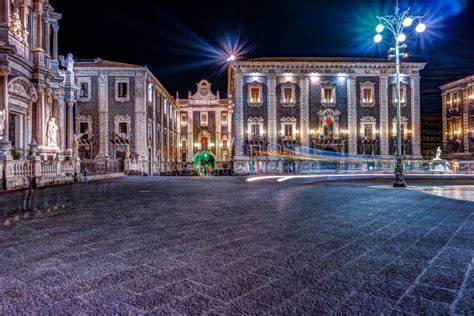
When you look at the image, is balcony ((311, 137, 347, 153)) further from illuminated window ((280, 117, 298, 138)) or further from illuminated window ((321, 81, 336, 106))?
illuminated window ((321, 81, 336, 106))

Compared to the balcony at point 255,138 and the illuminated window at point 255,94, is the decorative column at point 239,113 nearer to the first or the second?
the balcony at point 255,138

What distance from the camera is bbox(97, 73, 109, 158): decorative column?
3475 centimetres

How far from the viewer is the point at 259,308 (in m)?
2.38

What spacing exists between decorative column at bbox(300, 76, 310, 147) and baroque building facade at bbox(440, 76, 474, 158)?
88.0ft

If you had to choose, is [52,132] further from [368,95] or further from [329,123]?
[368,95]

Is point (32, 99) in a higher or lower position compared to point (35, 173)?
higher

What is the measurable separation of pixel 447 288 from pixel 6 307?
12.2 ft

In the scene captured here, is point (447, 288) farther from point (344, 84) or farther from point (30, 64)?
point (344, 84)

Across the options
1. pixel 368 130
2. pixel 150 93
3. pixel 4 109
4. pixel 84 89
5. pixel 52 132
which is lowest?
pixel 52 132

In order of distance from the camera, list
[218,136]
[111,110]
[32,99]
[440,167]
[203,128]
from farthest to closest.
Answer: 1. [203,128]
2. [218,136]
3. [111,110]
4. [440,167]
5. [32,99]

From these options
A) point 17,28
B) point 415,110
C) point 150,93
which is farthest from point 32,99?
point 415,110

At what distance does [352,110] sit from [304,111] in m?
6.02

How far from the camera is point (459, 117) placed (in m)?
48.8

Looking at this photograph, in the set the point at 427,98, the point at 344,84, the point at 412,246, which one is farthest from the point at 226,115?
the point at 412,246
